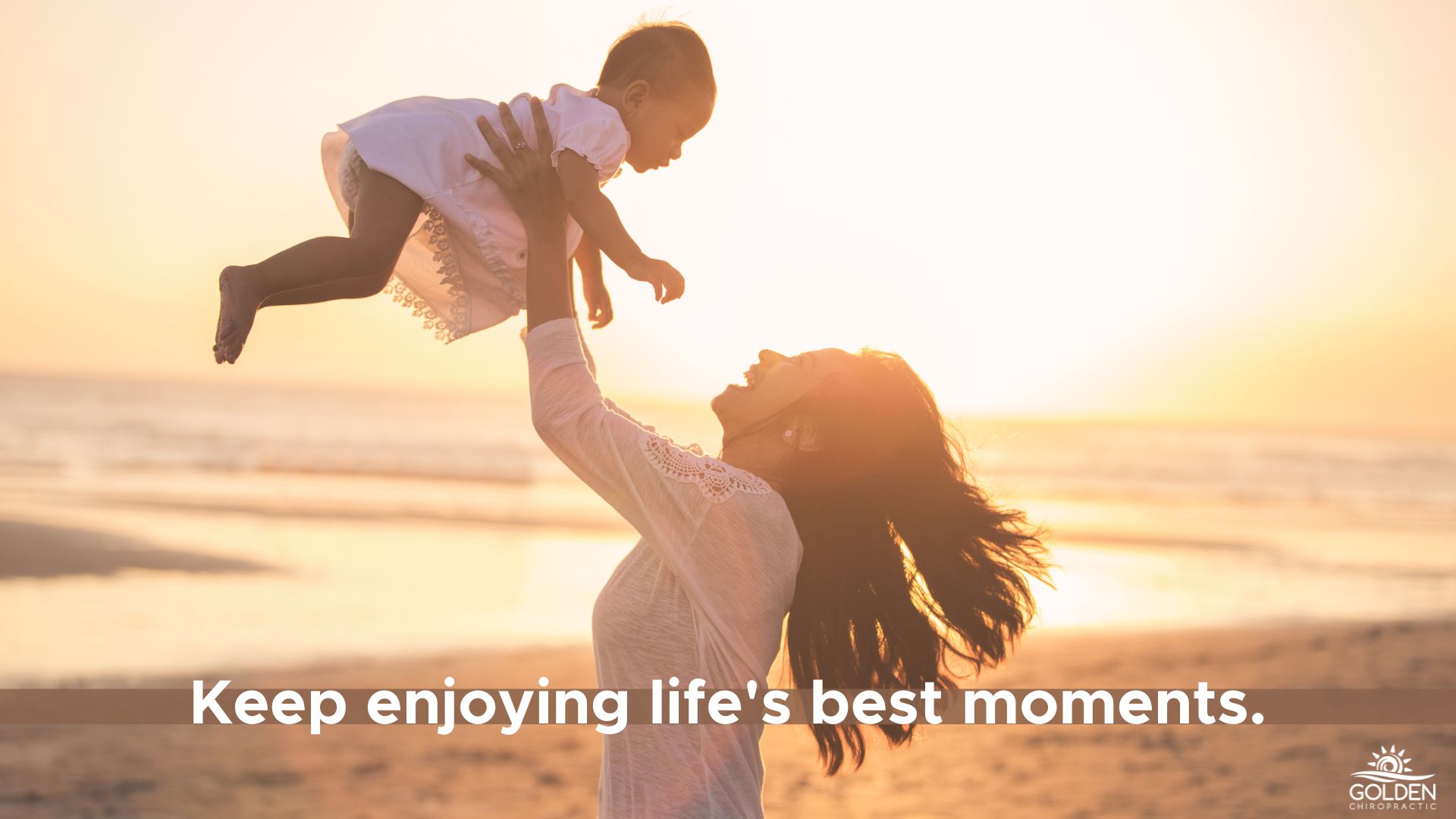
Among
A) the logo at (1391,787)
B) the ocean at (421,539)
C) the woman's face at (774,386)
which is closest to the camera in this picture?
the woman's face at (774,386)

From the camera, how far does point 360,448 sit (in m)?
22.0

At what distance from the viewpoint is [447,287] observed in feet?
10.5

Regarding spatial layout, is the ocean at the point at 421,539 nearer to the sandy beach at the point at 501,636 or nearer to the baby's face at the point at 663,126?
the sandy beach at the point at 501,636

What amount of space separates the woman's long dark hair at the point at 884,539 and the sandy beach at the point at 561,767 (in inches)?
133

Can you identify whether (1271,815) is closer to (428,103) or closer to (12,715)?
(428,103)

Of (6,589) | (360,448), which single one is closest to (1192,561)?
(6,589)

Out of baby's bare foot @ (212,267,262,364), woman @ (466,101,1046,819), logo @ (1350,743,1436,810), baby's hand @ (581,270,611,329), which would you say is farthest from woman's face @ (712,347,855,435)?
logo @ (1350,743,1436,810)

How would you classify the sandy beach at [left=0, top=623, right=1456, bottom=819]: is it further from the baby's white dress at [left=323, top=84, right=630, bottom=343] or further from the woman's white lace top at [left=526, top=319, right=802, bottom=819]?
the woman's white lace top at [left=526, top=319, right=802, bottom=819]

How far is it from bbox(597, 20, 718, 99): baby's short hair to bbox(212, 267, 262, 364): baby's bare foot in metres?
Answer: 1.10

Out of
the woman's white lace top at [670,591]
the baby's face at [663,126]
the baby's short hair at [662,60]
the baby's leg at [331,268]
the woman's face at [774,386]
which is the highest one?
the baby's short hair at [662,60]

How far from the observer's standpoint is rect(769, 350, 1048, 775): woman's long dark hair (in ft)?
9.41

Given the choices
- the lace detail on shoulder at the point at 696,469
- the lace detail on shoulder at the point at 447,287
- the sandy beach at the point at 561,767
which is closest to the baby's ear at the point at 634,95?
the lace detail on shoulder at the point at 447,287

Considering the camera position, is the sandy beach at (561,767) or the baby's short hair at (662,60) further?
the sandy beach at (561,767)

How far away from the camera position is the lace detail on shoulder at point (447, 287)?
3107mm
